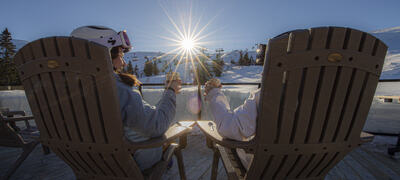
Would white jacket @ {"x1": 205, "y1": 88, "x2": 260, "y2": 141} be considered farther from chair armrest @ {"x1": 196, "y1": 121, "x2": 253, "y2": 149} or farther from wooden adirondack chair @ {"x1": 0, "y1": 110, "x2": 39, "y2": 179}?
wooden adirondack chair @ {"x1": 0, "y1": 110, "x2": 39, "y2": 179}

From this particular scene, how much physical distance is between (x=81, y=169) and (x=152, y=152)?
481 millimetres

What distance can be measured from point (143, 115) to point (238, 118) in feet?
1.98

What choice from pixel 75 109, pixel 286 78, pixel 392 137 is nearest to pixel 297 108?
pixel 286 78

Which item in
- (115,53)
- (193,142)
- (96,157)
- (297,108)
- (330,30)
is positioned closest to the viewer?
(330,30)

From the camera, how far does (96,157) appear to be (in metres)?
0.96

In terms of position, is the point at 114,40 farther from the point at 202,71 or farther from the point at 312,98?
the point at 202,71

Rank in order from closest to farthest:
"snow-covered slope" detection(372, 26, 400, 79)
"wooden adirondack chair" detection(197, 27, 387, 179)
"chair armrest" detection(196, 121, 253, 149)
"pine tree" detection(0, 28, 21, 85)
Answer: "wooden adirondack chair" detection(197, 27, 387, 179), "chair armrest" detection(196, 121, 253, 149), "snow-covered slope" detection(372, 26, 400, 79), "pine tree" detection(0, 28, 21, 85)

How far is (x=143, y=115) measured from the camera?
97 centimetres

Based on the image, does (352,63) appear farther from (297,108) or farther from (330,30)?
(297,108)

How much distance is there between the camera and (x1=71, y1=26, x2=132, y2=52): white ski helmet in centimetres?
153

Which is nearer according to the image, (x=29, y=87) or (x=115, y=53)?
(x=29, y=87)

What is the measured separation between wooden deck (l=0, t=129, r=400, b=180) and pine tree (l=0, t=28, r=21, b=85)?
111 ft

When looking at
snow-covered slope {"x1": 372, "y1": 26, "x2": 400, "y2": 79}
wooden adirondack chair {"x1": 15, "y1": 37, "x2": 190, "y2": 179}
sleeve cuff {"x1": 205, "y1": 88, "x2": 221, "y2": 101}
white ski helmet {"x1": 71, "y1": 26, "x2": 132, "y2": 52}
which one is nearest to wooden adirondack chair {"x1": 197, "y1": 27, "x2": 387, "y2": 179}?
sleeve cuff {"x1": 205, "y1": 88, "x2": 221, "y2": 101}

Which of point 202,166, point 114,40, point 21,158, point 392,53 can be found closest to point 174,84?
point 114,40
